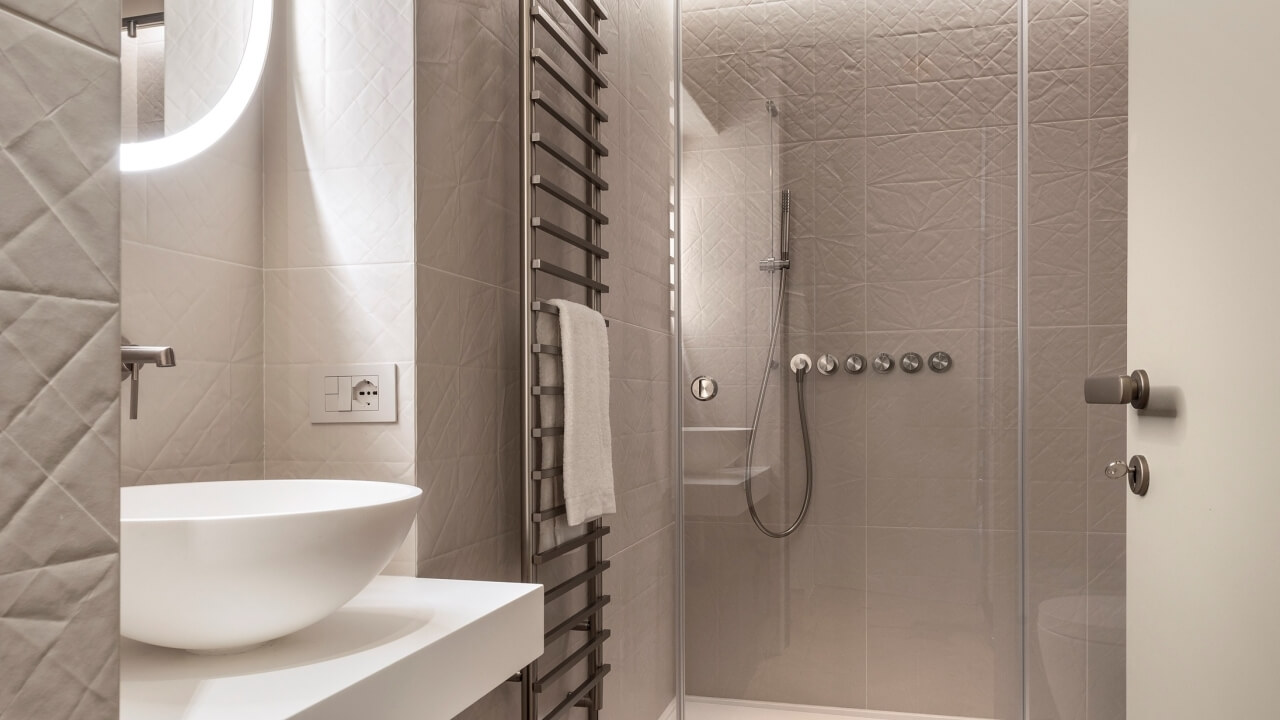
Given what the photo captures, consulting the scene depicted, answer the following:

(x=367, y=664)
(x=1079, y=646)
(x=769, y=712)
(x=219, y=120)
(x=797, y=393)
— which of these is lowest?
(x=769, y=712)

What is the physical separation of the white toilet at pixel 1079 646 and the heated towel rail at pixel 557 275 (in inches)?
42.7

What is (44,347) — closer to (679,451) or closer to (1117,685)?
(679,451)

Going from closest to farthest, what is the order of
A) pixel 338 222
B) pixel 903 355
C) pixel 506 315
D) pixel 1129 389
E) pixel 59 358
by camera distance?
1. pixel 59 358
2. pixel 1129 389
3. pixel 338 222
4. pixel 506 315
5. pixel 903 355

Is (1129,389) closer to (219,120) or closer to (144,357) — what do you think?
(144,357)

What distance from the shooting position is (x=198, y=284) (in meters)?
1.26

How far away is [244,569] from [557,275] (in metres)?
1.05

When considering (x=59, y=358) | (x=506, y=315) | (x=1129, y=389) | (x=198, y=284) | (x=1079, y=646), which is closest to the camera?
(x=59, y=358)

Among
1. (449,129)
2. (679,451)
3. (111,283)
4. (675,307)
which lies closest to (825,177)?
(675,307)

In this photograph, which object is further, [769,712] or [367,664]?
[769,712]

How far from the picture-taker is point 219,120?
1319 millimetres

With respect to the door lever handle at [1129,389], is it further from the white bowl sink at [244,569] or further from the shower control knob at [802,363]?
the shower control knob at [802,363]

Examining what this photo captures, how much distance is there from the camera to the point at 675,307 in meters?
2.39

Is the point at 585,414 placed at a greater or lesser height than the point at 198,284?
lesser

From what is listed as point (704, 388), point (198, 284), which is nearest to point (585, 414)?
point (704, 388)
